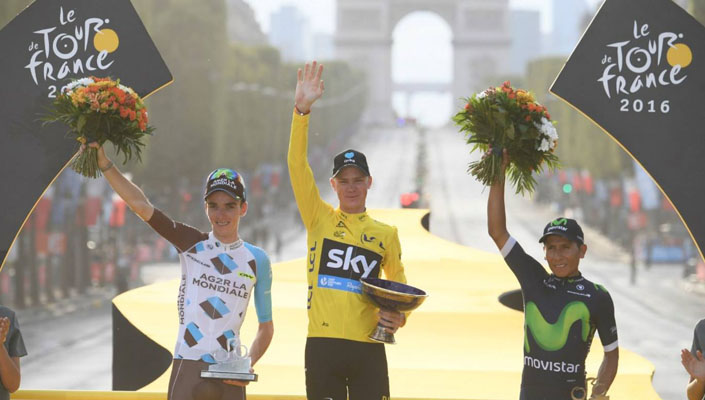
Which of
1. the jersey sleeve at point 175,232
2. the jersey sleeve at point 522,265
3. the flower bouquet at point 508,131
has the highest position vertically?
the flower bouquet at point 508,131

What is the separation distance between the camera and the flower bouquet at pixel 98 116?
21.4 feet

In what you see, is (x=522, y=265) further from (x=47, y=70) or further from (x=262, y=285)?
(x=47, y=70)

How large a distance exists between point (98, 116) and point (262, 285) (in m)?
1.45

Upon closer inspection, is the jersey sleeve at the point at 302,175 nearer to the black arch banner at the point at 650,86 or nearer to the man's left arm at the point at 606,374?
the man's left arm at the point at 606,374

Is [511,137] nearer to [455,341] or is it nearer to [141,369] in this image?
[455,341]

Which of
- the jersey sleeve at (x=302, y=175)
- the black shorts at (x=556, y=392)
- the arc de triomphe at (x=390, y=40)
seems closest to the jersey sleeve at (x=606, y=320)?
the black shorts at (x=556, y=392)

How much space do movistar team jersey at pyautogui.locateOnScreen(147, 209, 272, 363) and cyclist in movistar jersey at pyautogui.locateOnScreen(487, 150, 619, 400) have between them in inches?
54.4

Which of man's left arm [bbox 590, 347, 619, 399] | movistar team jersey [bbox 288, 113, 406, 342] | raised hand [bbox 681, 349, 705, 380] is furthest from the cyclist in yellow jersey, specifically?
raised hand [bbox 681, 349, 705, 380]

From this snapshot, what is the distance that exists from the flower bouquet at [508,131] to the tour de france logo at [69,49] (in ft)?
9.74

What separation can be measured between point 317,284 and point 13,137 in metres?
2.98

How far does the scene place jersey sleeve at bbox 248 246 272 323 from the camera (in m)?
5.96

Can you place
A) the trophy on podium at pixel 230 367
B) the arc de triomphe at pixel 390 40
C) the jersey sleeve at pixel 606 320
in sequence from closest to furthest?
the trophy on podium at pixel 230 367
the jersey sleeve at pixel 606 320
the arc de triomphe at pixel 390 40

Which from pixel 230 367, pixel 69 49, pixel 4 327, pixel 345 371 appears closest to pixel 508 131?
pixel 345 371

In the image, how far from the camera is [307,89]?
21.3 ft
